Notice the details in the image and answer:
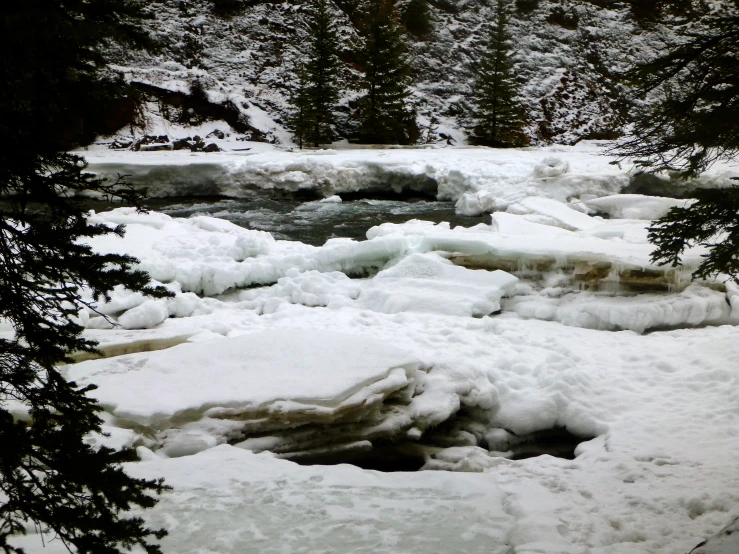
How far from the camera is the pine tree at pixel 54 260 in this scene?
171 cm

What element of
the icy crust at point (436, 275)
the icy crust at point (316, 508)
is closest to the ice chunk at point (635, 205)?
the icy crust at point (436, 275)

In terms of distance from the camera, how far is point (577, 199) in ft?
45.2

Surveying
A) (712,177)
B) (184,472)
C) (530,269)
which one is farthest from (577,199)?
(184,472)

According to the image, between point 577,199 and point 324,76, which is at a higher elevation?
point 324,76

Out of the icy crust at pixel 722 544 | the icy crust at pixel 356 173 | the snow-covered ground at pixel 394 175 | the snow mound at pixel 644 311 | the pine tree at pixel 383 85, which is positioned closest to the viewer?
the icy crust at pixel 722 544

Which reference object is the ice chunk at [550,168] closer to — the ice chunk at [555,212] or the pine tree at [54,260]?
the ice chunk at [555,212]

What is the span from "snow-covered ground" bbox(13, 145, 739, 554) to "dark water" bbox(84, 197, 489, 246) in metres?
2.47

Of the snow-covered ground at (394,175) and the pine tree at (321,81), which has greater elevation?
the pine tree at (321,81)

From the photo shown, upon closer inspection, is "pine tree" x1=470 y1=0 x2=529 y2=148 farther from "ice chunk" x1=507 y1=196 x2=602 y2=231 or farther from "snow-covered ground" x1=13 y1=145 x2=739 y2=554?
"snow-covered ground" x1=13 y1=145 x2=739 y2=554

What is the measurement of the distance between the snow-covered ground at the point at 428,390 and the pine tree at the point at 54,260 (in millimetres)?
1378

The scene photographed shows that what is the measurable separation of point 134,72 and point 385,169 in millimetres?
10733

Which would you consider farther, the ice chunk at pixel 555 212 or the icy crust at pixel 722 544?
the ice chunk at pixel 555 212

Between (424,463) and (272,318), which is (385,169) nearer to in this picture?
(272,318)

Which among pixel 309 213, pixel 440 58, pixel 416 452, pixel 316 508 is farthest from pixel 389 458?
pixel 440 58
